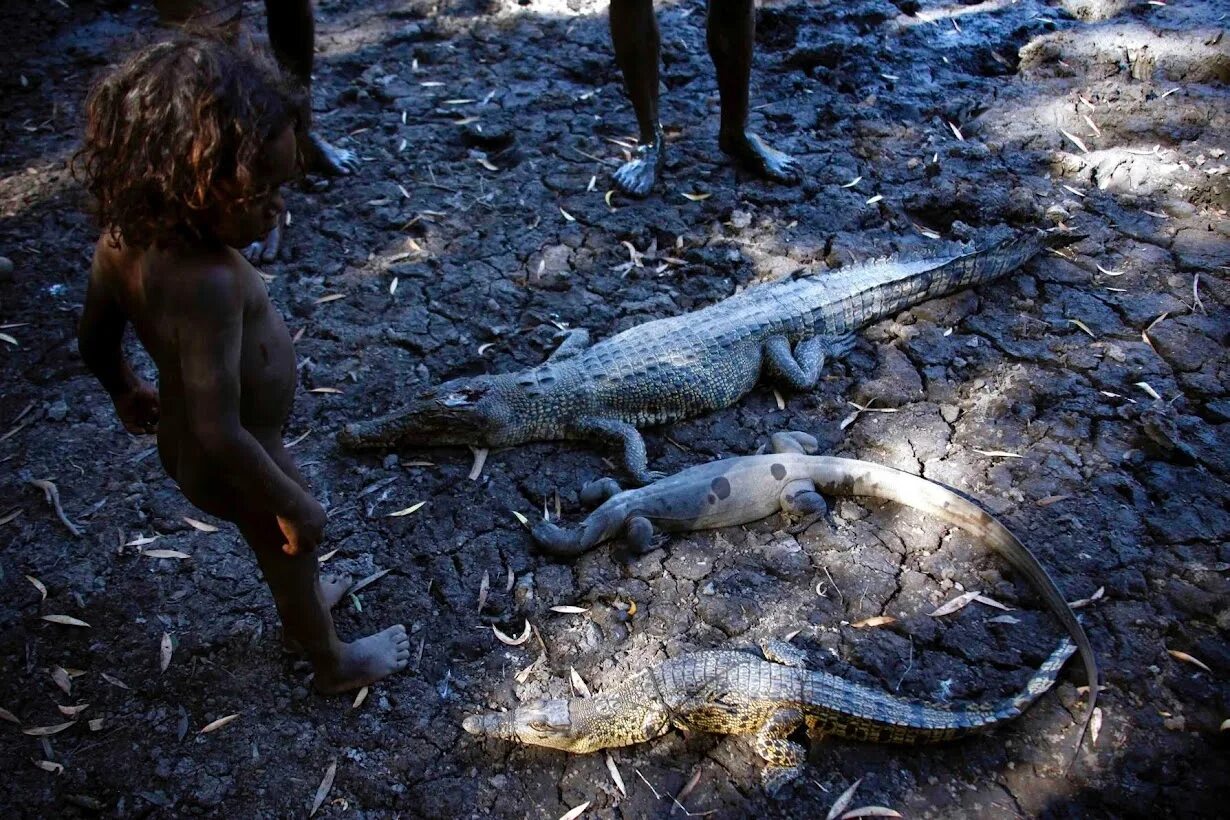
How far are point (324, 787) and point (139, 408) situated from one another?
1251 millimetres

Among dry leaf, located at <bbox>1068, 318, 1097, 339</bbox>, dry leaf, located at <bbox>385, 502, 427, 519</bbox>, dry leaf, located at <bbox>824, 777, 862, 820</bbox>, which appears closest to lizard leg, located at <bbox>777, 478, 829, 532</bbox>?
dry leaf, located at <bbox>824, 777, 862, 820</bbox>

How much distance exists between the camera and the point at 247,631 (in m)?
2.93

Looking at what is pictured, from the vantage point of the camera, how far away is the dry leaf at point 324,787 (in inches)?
97.3

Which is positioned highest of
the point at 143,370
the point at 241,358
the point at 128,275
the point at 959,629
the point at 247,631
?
the point at 128,275

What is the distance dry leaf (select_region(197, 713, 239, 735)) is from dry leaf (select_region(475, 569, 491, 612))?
0.85 m

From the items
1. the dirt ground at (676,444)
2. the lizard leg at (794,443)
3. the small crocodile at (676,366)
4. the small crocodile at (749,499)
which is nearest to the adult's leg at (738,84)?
the dirt ground at (676,444)

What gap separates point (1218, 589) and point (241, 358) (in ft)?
10.6

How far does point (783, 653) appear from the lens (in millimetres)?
2783

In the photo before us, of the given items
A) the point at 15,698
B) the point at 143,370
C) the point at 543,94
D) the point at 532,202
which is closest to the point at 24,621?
the point at 15,698

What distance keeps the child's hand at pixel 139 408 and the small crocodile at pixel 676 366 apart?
1121 millimetres

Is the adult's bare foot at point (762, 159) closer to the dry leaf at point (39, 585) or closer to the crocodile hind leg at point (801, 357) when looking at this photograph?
the crocodile hind leg at point (801, 357)

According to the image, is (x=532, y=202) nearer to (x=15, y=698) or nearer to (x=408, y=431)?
(x=408, y=431)

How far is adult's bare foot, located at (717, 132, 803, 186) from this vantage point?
16.5 feet

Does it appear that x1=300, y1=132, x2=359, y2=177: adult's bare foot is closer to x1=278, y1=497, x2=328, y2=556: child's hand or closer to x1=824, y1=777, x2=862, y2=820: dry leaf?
x1=278, y1=497, x2=328, y2=556: child's hand
